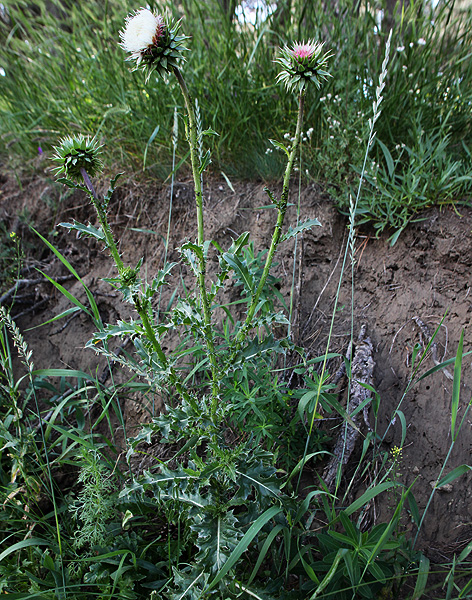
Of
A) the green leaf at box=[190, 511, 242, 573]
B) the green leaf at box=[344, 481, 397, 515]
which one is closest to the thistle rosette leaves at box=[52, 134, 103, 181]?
the green leaf at box=[190, 511, 242, 573]

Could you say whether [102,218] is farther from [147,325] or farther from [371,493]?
[371,493]

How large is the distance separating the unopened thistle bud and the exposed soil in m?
1.13

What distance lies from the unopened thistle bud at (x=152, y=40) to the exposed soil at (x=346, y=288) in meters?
1.13

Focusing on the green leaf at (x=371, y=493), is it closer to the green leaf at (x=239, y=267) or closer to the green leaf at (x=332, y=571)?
the green leaf at (x=332, y=571)

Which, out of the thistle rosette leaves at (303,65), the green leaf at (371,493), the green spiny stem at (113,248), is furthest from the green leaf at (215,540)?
the thistle rosette leaves at (303,65)

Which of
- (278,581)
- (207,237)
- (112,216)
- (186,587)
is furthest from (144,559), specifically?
(112,216)

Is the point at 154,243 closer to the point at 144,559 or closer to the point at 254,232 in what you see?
the point at 254,232

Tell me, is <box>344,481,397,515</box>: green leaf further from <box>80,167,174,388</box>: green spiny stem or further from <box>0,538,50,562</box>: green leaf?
<box>0,538,50,562</box>: green leaf

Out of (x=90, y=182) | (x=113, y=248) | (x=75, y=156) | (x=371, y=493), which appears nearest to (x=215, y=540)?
(x=371, y=493)

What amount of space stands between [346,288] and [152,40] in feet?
5.66

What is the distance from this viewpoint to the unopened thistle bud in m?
1.46

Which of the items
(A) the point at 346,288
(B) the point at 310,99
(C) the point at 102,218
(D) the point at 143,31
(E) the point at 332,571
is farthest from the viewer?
(B) the point at 310,99

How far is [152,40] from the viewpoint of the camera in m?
1.47

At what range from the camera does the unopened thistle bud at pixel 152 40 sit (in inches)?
57.5
